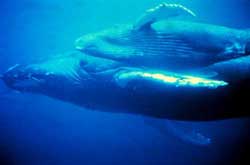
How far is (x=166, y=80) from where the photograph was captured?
3664mm

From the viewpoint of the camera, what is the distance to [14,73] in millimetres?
4898

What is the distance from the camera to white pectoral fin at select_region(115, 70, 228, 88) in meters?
3.64

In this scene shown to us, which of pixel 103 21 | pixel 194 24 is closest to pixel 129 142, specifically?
pixel 103 21

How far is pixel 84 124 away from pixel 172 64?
18.3 meters

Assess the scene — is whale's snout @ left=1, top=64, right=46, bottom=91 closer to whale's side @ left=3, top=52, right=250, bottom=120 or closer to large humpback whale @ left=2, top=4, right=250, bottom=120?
whale's side @ left=3, top=52, right=250, bottom=120

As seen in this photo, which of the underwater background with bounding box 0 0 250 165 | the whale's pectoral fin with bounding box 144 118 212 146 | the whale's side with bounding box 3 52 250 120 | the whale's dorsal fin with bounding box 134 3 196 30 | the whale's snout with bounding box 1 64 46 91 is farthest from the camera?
the underwater background with bounding box 0 0 250 165

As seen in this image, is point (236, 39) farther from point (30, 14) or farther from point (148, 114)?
point (30, 14)

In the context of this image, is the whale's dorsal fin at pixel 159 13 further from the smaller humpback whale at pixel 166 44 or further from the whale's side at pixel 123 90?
the whale's side at pixel 123 90

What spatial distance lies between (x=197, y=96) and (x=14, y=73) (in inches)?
105

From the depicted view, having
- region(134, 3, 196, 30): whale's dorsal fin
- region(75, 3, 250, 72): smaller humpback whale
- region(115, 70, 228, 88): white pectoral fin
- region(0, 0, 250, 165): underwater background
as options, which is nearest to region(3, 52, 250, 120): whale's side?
region(115, 70, 228, 88): white pectoral fin

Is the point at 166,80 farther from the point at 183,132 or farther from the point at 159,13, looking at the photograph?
the point at 183,132

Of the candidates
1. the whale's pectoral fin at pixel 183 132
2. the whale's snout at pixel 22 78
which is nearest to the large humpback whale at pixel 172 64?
the whale's snout at pixel 22 78

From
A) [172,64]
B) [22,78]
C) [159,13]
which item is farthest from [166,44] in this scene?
[22,78]

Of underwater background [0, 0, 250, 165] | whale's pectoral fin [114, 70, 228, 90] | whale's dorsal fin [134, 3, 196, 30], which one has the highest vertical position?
underwater background [0, 0, 250, 165]
